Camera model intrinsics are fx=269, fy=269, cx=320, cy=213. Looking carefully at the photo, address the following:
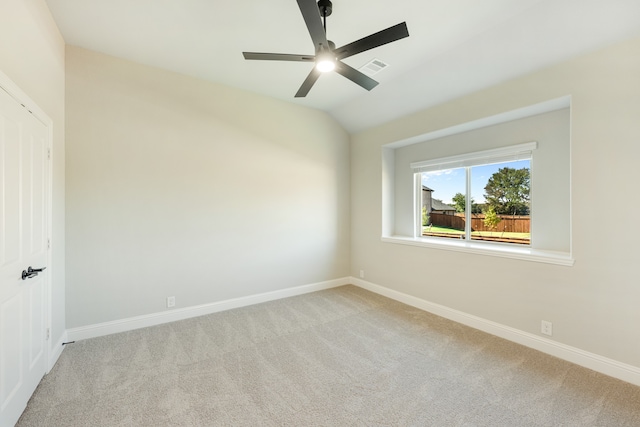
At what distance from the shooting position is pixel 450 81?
3010mm

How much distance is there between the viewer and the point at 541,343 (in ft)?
8.41

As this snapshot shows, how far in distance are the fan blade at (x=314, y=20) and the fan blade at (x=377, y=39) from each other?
0.13 m

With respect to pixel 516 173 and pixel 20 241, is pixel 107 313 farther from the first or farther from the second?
pixel 516 173

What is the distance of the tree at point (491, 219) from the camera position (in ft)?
11.1

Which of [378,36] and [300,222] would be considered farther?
[300,222]

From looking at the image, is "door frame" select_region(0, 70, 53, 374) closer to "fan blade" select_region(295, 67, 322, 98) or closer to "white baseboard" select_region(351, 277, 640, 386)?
"fan blade" select_region(295, 67, 322, 98)

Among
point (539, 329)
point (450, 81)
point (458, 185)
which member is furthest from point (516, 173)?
point (539, 329)

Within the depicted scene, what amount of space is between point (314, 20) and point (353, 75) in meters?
0.70

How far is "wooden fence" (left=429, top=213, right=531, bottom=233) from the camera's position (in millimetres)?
3152

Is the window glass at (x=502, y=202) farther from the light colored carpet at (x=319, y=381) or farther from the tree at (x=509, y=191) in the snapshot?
the light colored carpet at (x=319, y=381)

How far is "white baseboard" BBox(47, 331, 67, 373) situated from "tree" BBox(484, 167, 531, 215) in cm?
480

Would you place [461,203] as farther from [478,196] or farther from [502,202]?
[502,202]

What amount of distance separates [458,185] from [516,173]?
0.73 meters

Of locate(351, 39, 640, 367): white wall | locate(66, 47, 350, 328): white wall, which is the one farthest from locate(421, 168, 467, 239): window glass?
locate(66, 47, 350, 328): white wall
